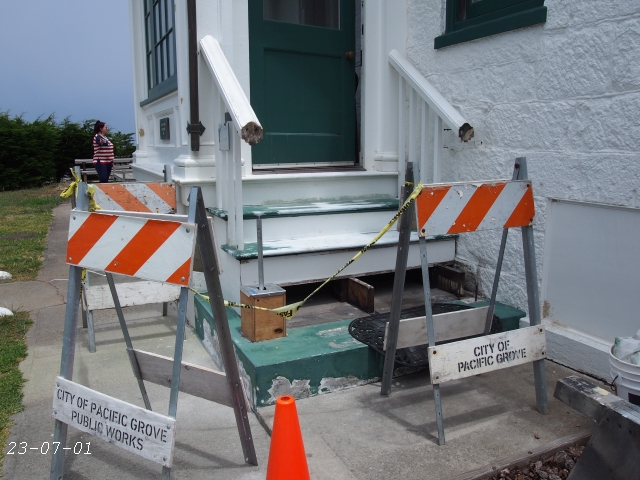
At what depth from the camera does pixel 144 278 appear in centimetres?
240

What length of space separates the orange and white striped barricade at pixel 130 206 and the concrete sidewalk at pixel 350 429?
1.71 feet

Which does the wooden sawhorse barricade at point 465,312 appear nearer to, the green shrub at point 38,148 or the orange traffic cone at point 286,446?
the orange traffic cone at point 286,446

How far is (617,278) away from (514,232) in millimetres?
836

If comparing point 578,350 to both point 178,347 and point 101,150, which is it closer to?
point 178,347

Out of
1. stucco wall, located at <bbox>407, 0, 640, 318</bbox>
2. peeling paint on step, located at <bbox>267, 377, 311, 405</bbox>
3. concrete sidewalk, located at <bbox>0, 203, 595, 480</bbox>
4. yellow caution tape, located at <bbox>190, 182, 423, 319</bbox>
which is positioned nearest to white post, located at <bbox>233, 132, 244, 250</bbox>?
yellow caution tape, located at <bbox>190, 182, 423, 319</bbox>

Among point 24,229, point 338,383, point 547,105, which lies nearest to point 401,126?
point 547,105

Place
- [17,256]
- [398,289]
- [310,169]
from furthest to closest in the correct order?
[17,256] < [310,169] < [398,289]

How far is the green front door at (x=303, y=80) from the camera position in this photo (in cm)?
527

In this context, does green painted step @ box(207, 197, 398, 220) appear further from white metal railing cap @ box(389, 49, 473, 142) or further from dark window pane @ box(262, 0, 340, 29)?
dark window pane @ box(262, 0, 340, 29)

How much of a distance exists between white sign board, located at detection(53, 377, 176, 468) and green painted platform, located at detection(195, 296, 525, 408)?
93cm

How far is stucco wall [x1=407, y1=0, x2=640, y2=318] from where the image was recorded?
3332 millimetres

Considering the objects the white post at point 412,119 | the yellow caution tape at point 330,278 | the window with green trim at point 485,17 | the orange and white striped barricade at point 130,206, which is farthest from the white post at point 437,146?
the orange and white striped barricade at point 130,206

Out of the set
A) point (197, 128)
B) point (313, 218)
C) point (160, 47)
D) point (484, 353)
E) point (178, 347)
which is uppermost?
point (160, 47)

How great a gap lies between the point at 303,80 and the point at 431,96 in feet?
4.77
